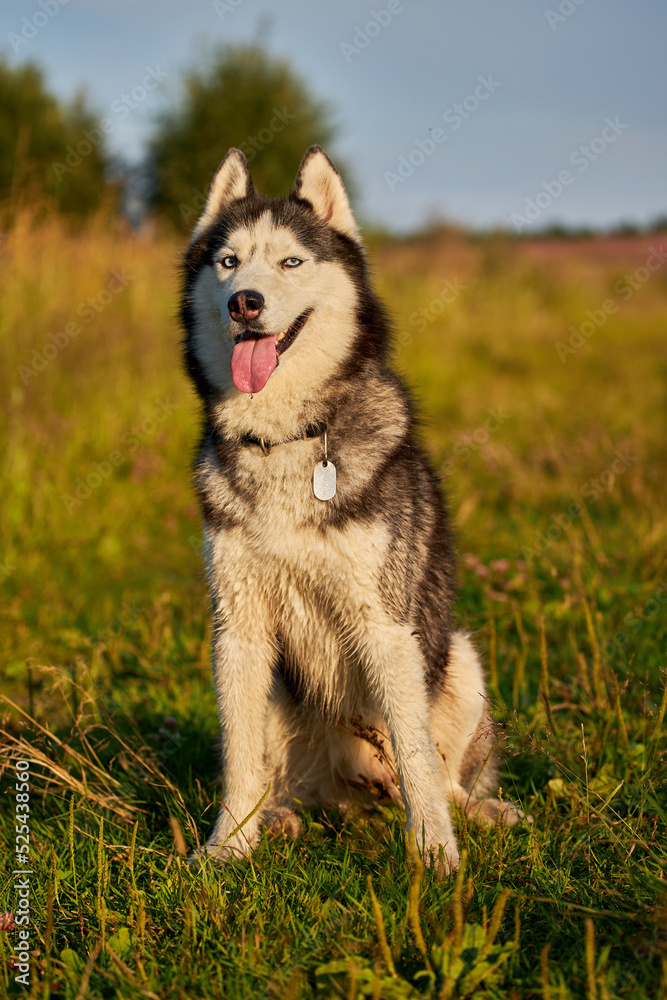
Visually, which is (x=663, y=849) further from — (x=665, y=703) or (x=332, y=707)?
(x=332, y=707)

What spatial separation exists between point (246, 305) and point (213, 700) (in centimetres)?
182

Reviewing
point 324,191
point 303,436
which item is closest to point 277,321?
point 303,436

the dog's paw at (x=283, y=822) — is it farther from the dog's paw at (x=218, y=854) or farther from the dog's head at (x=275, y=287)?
the dog's head at (x=275, y=287)

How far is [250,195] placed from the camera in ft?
9.41

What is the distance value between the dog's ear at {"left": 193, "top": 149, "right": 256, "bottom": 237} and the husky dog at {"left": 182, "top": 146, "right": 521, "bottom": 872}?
0.03 metres

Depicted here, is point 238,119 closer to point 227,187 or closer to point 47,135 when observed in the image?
point 47,135

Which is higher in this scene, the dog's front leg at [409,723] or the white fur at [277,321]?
the white fur at [277,321]

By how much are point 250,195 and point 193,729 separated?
216 centimetres

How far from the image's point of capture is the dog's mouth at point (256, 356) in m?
2.41

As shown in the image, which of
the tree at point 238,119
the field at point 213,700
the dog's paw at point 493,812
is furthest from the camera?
the tree at point 238,119

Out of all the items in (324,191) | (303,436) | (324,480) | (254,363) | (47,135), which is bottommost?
(324,480)

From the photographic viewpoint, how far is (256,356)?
7.95ft

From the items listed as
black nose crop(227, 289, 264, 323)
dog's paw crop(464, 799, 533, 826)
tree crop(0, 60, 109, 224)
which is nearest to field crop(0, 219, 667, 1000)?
dog's paw crop(464, 799, 533, 826)

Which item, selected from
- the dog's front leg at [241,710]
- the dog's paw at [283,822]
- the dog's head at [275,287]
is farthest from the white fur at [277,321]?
the dog's paw at [283,822]
